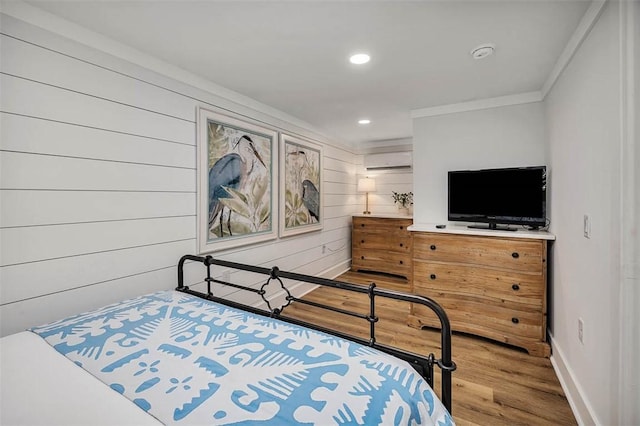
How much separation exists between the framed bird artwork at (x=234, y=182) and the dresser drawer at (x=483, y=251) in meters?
1.64

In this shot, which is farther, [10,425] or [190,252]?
[190,252]

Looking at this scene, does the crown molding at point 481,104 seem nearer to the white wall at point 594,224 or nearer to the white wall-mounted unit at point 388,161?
the white wall at point 594,224

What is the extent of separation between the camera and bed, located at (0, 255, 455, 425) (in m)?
0.90

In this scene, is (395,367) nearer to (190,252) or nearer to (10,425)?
(10,425)

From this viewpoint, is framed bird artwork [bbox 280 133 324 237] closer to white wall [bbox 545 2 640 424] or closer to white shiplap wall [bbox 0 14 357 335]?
white shiplap wall [bbox 0 14 357 335]

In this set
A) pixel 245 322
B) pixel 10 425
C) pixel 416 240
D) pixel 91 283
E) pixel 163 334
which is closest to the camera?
pixel 10 425

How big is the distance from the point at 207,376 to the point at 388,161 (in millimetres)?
4559

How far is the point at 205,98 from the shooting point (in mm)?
2518

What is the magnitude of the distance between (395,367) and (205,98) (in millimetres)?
2462

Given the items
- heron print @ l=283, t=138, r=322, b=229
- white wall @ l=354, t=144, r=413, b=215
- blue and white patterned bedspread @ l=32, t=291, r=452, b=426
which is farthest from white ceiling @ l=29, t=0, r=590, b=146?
white wall @ l=354, t=144, r=413, b=215

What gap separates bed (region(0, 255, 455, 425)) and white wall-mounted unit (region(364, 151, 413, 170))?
12.7 ft

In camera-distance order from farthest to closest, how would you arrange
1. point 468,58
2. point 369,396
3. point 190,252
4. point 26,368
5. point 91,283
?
1. point 190,252
2. point 468,58
3. point 91,283
4. point 26,368
5. point 369,396

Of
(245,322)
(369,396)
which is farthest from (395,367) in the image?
(245,322)

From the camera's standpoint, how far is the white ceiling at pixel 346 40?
1565 mm
